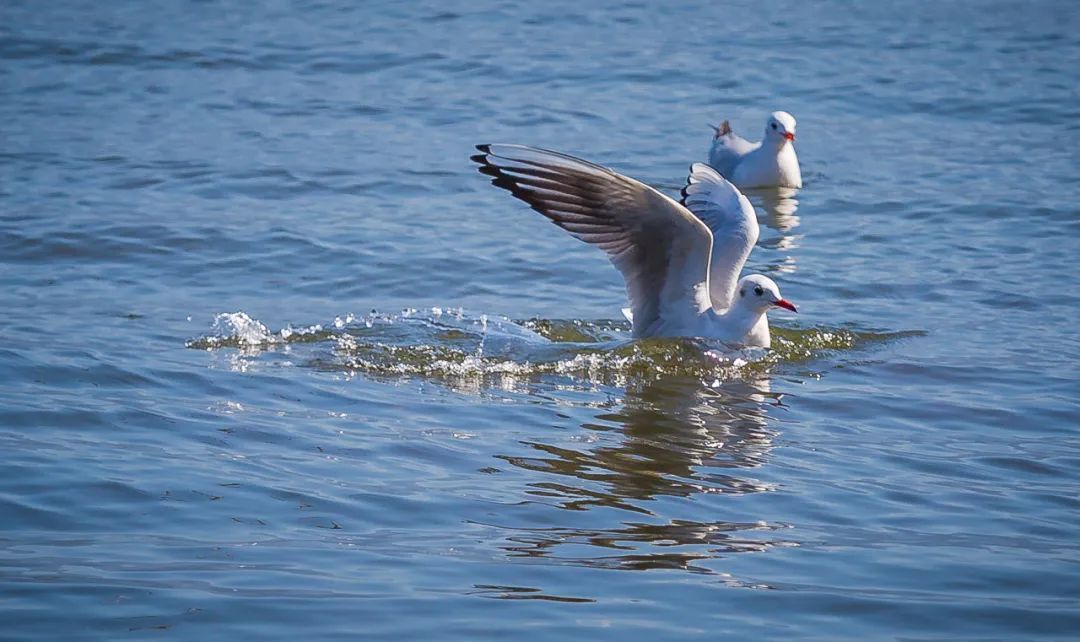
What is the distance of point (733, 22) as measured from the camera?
19.4 meters

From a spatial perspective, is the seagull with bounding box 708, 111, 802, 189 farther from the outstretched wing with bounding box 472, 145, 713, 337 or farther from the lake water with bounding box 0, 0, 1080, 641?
the outstretched wing with bounding box 472, 145, 713, 337

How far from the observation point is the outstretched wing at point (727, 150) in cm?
1369

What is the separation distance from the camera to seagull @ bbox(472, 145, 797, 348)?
794 centimetres

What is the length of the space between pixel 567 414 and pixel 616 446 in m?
0.60

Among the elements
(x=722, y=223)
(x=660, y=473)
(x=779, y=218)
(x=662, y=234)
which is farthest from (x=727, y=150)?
(x=660, y=473)

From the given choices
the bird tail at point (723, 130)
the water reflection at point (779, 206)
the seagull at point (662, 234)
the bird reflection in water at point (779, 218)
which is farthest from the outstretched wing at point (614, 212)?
the bird tail at point (723, 130)

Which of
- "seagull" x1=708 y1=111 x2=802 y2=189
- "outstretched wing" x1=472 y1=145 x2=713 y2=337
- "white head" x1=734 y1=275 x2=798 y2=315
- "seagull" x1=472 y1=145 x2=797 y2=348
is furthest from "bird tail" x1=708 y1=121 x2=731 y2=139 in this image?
"outstretched wing" x1=472 y1=145 x2=713 y2=337

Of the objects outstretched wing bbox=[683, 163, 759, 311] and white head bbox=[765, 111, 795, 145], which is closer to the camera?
outstretched wing bbox=[683, 163, 759, 311]

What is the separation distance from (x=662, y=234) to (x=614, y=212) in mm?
270

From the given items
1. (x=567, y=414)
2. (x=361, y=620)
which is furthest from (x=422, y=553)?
(x=567, y=414)

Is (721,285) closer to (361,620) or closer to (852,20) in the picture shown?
(361,620)

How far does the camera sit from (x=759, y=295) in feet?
28.5

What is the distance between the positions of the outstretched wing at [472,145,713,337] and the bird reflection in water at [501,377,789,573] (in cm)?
60

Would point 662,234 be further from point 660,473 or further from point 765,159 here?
point 765,159
